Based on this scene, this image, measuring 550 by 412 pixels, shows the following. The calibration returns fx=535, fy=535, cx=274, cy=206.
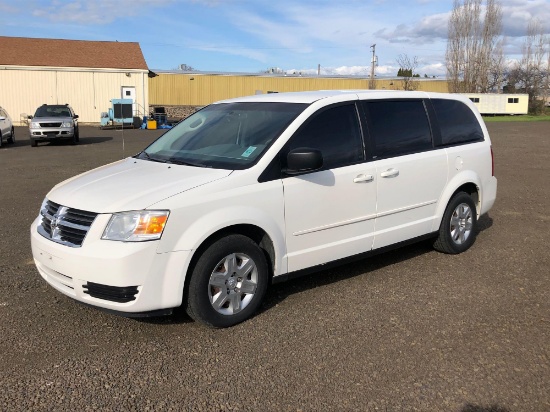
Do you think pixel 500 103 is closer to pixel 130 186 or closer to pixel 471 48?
pixel 471 48

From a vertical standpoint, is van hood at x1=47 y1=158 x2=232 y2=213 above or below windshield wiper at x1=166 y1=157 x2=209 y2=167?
below

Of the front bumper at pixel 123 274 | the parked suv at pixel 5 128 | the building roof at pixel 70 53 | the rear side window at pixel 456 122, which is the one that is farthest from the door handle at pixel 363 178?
the building roof at pixel 70 53

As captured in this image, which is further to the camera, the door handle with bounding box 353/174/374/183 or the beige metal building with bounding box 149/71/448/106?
the beige metal building with bounding box 149/71/448/106

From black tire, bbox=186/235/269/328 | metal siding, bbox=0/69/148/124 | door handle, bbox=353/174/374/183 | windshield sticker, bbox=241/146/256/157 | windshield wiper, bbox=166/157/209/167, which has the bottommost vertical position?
black tire, bbox=186/235/269/328

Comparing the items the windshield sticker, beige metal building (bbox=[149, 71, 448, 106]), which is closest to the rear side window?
the windshield sticker

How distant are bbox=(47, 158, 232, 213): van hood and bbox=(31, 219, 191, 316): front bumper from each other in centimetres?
26

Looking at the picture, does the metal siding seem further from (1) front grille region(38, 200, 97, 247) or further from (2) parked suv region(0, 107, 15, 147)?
(1) front grille region(38, 200, 97, 247)

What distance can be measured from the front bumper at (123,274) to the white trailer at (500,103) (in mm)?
58320

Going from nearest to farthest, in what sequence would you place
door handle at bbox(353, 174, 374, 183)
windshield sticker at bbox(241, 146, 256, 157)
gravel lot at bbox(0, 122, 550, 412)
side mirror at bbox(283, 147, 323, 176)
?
gravel lot at bbox(0, 122, 550, 412) → side mirror at bbox(283, 147, 323, 176) → windshield sticker at bbox(241, 146, 256, 157) → door handle at bbox(353, 174, 374, 183)

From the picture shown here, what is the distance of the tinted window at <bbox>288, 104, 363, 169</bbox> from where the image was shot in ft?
15.2

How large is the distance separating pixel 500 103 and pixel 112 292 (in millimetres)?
62134

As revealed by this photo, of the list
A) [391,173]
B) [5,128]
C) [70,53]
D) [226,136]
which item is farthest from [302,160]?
[70,53]

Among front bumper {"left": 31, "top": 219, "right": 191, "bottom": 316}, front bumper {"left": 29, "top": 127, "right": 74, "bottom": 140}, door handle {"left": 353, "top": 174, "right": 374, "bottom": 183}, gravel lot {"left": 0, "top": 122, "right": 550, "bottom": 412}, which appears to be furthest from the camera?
front bumper {"left": 29, "top": 127, "right": 74, "bottom": 140}

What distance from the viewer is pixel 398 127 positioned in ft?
17.6
